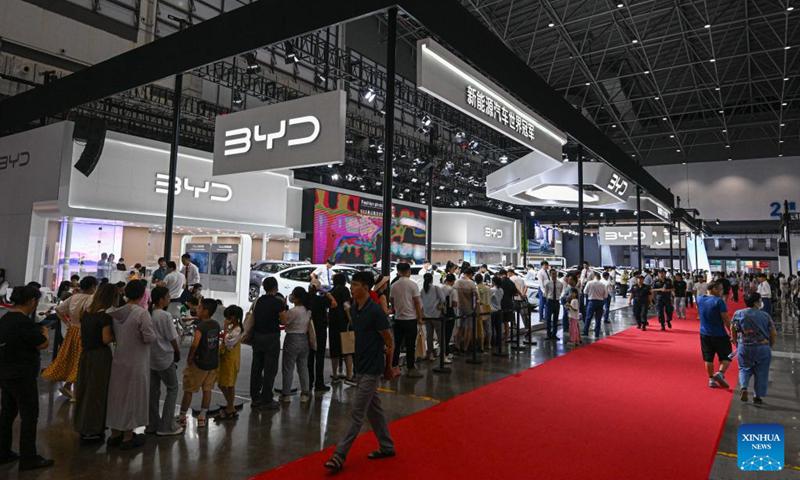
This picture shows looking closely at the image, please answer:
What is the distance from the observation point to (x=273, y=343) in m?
4.51

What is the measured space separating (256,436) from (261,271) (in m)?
10.2

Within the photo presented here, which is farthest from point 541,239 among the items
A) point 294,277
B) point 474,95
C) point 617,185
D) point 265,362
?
point 265,362

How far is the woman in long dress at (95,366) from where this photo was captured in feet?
11.6

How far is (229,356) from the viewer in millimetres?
4230

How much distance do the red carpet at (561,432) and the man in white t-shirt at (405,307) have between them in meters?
1.16

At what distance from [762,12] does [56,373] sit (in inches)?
801

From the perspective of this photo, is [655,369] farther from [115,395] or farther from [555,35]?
[555,35]

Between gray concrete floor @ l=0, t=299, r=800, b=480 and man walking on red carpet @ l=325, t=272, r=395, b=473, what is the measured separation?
22.2 inches

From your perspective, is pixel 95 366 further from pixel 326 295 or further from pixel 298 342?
pixel 326 295

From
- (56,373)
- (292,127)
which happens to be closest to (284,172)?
(292,127)

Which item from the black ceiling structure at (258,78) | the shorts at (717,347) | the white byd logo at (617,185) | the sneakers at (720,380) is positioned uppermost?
the black ceiling structure at (258,78)

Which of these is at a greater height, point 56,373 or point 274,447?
point 56,373

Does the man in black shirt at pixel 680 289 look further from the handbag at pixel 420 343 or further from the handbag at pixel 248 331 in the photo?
the handbag at pixel 248 331

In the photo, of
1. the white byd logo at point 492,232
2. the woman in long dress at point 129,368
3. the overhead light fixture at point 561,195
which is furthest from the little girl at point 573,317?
the white byd logo at point 492,232
